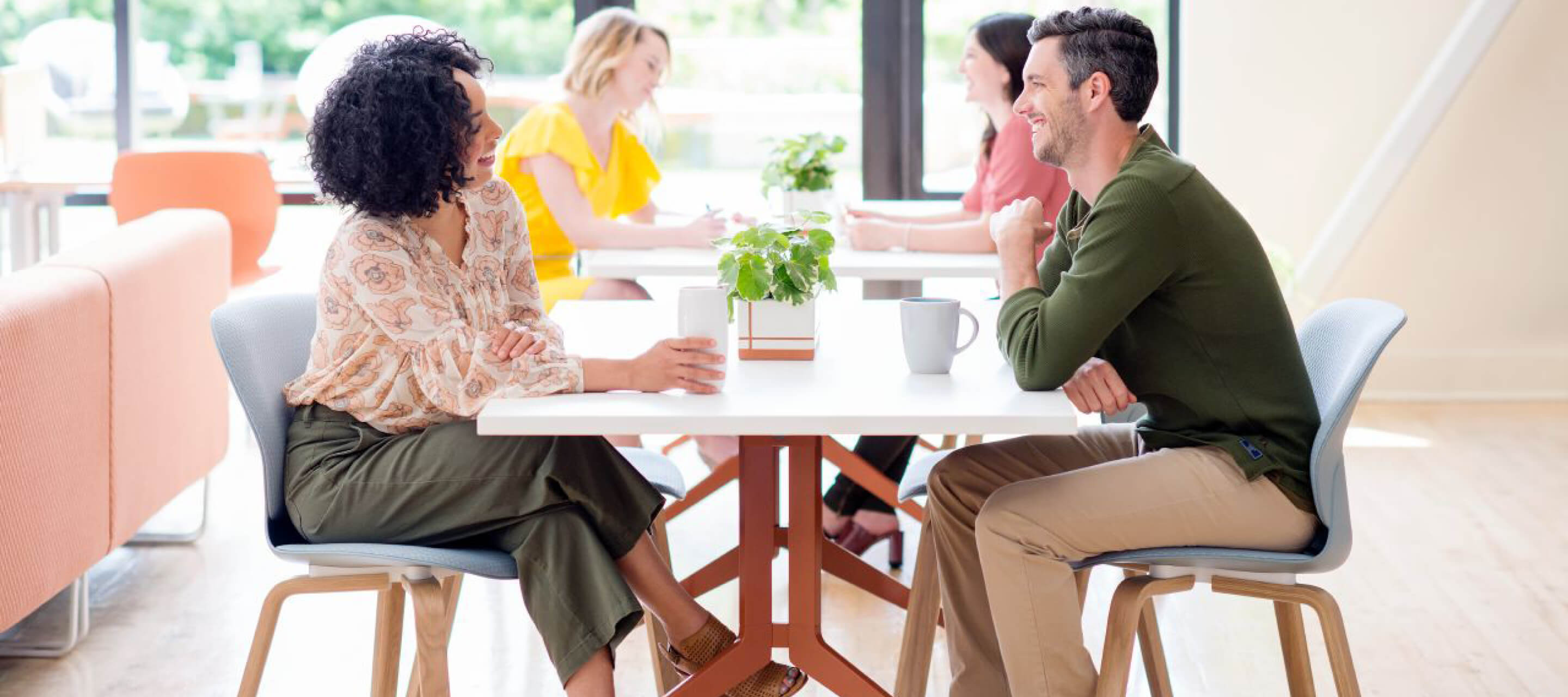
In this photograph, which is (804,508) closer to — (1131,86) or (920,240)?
(1131,86)

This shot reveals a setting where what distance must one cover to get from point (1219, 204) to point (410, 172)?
107 cm

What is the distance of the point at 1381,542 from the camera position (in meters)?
3.51

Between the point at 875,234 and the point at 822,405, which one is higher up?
the point at 875,234

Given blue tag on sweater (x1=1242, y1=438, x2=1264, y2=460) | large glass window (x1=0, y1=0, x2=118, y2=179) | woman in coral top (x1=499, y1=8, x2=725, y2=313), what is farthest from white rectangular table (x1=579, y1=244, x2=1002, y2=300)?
large glass window (x1=0, y1=0, x2=118, y2=179)

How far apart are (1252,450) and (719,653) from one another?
2.53ft

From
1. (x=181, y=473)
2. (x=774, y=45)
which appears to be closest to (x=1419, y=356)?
(x=774, y=45)

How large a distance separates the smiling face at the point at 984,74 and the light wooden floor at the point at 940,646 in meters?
1.03

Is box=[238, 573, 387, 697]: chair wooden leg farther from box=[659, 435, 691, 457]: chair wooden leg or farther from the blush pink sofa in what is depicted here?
box=[659, 435, 691, 457]: chair wooden leg

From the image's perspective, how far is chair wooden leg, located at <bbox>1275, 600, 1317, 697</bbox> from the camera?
2055 millimetres

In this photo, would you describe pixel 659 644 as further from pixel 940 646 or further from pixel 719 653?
pixel 940 646

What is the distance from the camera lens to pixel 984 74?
3.50 m

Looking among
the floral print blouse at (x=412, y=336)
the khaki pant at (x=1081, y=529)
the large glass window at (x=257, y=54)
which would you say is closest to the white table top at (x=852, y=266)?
the floral print blouse at (x=412, y=336)

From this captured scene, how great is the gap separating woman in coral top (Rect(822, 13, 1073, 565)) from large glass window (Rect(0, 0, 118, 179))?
323 cm

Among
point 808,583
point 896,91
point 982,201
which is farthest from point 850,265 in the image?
point 896,91
